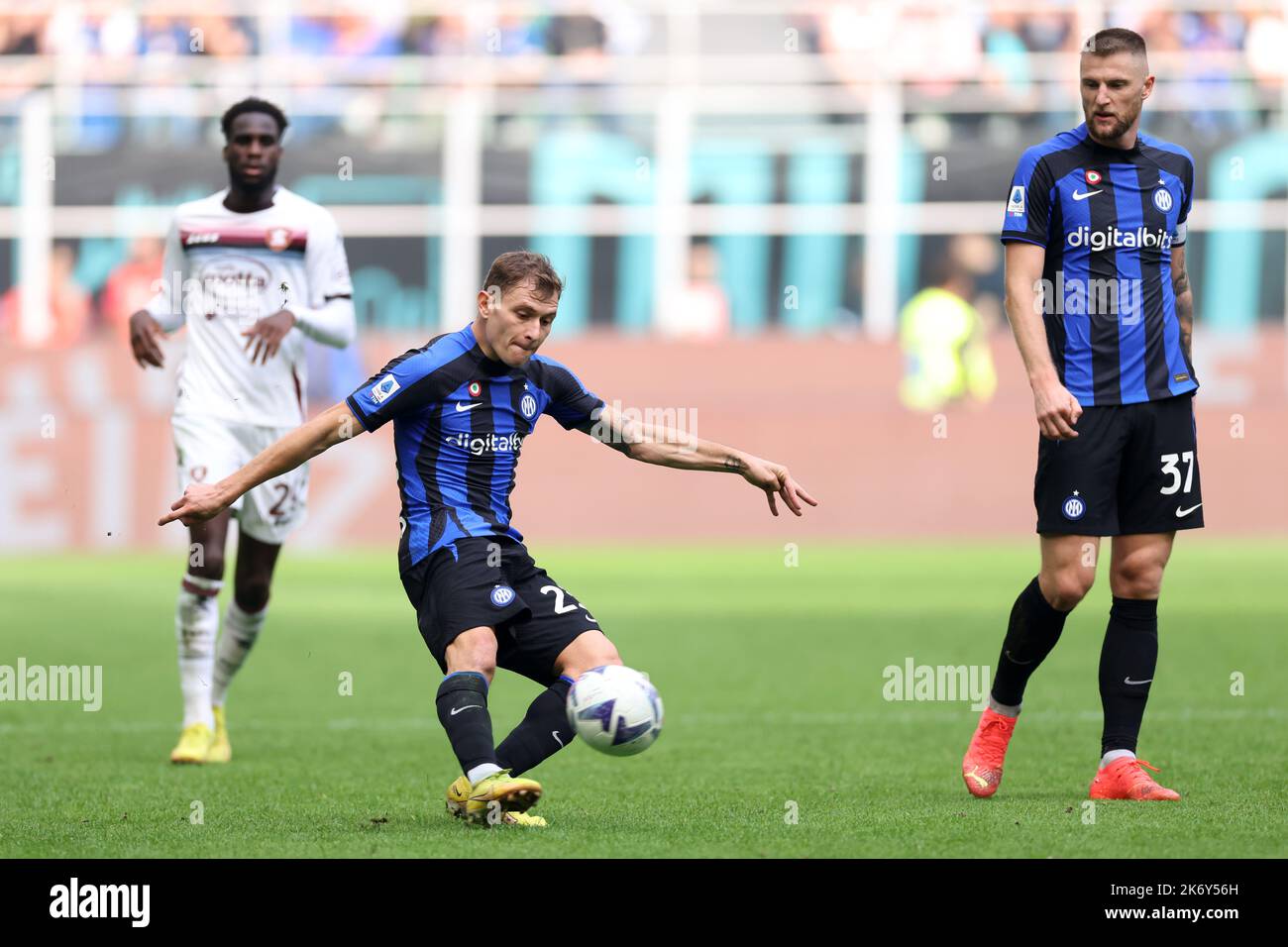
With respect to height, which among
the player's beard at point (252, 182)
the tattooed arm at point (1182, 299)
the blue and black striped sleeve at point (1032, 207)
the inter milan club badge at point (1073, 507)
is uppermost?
the player's beard at point (252, 182)

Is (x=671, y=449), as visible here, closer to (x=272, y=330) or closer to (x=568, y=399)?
(x=568, y=399)

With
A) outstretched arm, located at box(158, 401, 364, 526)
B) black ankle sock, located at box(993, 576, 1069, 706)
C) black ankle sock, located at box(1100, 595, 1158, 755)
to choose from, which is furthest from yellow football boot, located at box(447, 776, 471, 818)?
black ankle sock, located at box(1100, 595, 1158, 755)

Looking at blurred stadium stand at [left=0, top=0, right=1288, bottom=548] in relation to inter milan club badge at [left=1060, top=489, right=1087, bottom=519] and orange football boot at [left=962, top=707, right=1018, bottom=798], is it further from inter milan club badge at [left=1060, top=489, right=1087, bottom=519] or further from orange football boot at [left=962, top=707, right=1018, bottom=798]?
inter milan club badge at [left=1060, top=489, right=1087, bottom=519]

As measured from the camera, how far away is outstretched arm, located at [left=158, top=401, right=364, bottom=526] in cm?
564

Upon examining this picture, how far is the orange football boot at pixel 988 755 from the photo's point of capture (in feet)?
20.6

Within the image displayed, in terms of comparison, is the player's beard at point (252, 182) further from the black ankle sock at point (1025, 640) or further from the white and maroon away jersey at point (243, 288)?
the black ankle sock at point (1025, 640)

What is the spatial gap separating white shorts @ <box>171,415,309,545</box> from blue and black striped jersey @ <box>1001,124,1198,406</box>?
122 inches

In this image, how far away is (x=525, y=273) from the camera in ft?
18.9

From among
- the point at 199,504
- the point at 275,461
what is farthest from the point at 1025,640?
the point at 199,504

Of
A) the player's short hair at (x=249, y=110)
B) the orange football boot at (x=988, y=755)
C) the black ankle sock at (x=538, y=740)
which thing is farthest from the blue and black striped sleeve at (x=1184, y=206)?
the player's short hair at (x=249, y=110)

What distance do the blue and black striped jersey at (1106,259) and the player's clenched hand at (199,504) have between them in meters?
2.45

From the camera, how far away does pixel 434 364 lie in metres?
5.91

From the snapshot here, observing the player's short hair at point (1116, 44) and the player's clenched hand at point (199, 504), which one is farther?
the player's short hair at point (1116, 44)
